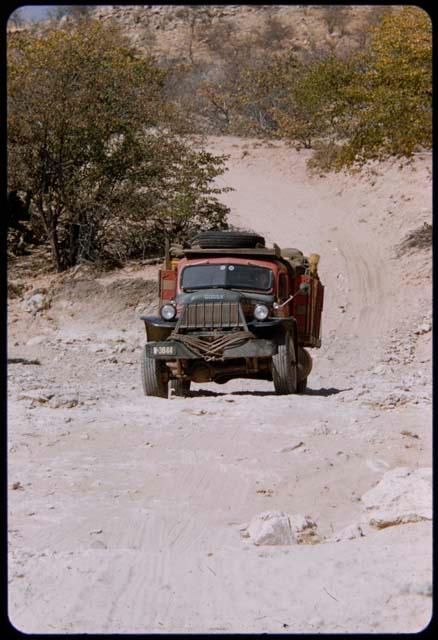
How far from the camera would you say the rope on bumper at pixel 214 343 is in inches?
497

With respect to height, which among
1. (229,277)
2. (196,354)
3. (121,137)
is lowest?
(196,354)

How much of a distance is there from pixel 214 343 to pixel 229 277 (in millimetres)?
1090

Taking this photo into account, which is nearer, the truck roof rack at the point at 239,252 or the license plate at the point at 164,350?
the license plate at the point at 164,350

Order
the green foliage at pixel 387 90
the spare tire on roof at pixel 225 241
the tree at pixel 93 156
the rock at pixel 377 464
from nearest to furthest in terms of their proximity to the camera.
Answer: the rock at pixel 377 464, the spare tire on roof at pixel 225 241, the green foliage at pixel 387 90, the tree at pixel 93 156

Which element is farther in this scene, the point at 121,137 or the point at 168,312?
the point at 121,137

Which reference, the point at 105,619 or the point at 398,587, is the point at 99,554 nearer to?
the point at 105,619

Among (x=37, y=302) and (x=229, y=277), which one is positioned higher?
(x=229, y=277)

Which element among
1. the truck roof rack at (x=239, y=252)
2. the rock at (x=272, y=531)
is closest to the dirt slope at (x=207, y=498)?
the rock at (x=272, y=531)

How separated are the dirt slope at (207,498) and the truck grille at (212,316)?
102 cm

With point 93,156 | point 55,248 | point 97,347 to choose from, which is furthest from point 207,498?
point 93,156

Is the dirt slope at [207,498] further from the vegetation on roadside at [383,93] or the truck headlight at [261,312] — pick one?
the vegetation on roadside at [383,93]

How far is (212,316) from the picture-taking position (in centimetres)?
1285

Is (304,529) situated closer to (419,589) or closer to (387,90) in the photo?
(419,589)

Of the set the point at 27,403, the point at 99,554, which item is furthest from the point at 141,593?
the point at 27,403
